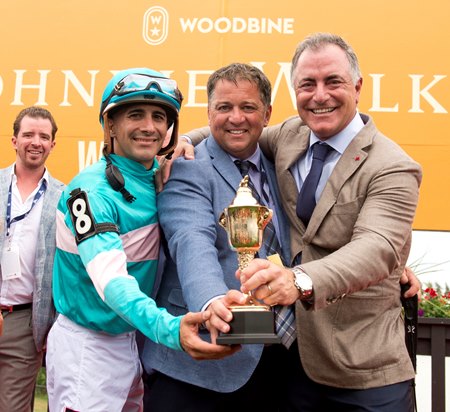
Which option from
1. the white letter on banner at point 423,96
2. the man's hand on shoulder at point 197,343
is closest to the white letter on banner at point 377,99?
the white letter on banner at point 423,96

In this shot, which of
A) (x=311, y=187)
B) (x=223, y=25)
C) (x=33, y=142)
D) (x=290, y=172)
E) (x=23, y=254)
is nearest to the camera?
(x=311, y=187)

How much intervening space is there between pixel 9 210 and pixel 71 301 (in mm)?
1526

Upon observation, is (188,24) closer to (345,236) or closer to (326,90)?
(326,90)

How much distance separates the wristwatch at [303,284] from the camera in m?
1.77

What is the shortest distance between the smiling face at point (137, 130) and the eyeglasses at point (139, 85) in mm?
67

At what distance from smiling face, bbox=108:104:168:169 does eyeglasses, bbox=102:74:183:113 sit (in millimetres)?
67

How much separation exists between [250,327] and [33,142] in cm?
236

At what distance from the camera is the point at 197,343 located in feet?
5.73

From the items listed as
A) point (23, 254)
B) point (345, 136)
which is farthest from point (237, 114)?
point (23, 254)

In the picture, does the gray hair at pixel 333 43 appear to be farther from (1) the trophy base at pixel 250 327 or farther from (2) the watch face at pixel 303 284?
(1) the trophy base at pixel 250 327

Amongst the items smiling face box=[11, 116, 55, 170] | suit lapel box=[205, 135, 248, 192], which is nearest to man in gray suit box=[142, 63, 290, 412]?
suit lapel box=[205, 135, 248, 192]

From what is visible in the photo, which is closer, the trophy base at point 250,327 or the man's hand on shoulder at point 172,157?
the trophy base at point 250,327

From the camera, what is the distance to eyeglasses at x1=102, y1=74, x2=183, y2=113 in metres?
2.14

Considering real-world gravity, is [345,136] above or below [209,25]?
below
